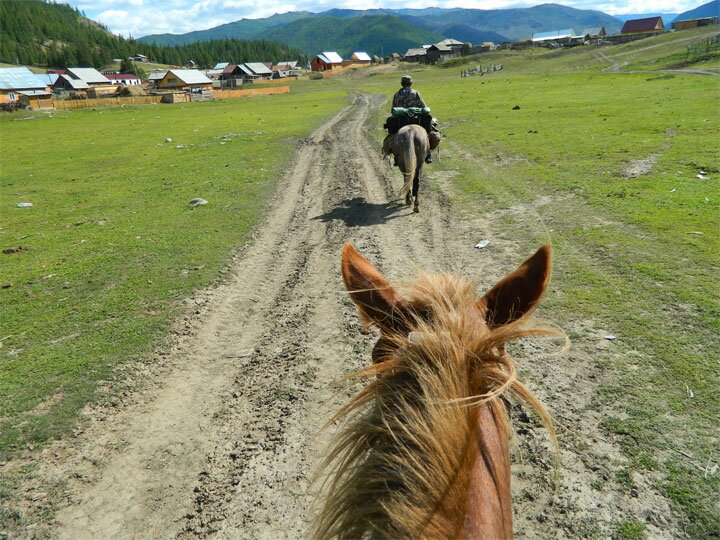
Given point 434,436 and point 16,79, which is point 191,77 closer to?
point 16,79

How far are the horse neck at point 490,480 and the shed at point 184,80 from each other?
9406cm

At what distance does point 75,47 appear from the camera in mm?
144500

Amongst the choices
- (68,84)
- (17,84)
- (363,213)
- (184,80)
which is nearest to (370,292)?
(363,213)

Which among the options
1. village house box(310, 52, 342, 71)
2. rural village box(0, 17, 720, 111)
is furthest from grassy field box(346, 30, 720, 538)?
village house box(310, 52, 342, 71)

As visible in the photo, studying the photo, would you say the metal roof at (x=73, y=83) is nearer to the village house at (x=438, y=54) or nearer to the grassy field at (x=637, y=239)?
the village house at (x=438, y=54)

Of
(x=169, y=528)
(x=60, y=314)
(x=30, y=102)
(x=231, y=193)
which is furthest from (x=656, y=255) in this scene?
(x=30, y=102)

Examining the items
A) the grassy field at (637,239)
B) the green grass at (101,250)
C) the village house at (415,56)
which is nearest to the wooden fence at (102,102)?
the green grass at (101,250)

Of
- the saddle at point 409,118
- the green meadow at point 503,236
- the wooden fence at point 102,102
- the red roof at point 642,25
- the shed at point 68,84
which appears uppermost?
the red roof at point 642,25

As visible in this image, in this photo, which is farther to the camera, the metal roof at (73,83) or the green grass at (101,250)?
the metal roof at (73,83)

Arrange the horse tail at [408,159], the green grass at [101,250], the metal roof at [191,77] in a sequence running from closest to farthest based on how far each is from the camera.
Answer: the green grass at [101,250], the horse tail at [408,159], the metal roof at [191,77]

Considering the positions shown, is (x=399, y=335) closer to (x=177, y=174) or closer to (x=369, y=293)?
(x=369, y=293)

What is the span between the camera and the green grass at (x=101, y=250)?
4984mm

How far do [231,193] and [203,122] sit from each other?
2243cm

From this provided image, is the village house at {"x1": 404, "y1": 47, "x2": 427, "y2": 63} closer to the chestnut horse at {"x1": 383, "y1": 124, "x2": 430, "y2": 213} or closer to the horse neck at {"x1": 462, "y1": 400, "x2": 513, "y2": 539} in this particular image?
the chestnut horse at {"x1": 383, "y1": 124, "x2": 430, "y2": 213}
